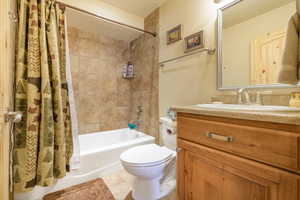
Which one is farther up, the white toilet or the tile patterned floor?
the white toilet

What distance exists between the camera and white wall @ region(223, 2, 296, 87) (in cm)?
94

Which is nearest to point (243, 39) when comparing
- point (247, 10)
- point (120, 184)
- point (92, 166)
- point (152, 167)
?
point (247, 10)

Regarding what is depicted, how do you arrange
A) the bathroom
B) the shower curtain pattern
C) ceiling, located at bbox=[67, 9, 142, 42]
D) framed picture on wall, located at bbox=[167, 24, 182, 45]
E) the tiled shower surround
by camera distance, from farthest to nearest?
the tiled shower surround
ceiling, located at bbox=[67, 9, 142, 42]
framed picture on wall, located at bbox=[167, 24, 182, 45]
the shower curtain pattern
the bathroom

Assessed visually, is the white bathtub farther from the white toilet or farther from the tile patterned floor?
the white toilet

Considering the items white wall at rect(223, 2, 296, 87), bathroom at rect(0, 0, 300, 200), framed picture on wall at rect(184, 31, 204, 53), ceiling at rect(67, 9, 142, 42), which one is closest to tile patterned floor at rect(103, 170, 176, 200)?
bathroom at rect(0, 0, 300, 200)

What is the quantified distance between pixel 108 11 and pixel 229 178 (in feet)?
7.36

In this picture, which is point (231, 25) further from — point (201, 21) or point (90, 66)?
point (90, 66)

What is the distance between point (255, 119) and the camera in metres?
0.56

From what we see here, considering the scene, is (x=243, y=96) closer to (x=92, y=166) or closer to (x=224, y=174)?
(x=224, y=174)

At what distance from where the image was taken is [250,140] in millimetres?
579

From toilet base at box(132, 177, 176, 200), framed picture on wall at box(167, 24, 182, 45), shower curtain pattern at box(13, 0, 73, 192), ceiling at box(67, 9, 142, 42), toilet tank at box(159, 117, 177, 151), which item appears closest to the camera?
shower curtain pattern at box(13, 0, 73, 192)

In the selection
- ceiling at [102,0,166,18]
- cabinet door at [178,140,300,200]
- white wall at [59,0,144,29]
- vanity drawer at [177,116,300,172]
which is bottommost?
cabinet door at [178,140,300,200]

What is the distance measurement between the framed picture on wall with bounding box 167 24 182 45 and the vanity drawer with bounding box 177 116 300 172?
1208 mm

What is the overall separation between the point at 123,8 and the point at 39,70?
1463mm
